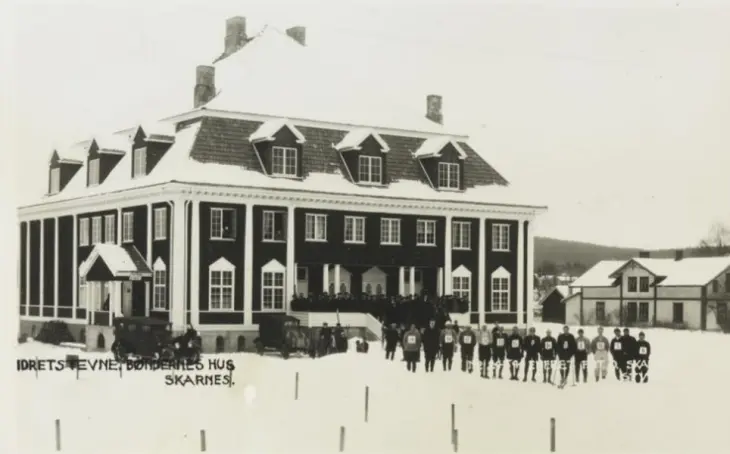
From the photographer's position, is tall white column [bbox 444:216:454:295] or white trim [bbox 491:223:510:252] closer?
tall white column [bbox 444:216:454:295]

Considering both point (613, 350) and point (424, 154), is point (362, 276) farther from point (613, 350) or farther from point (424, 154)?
point (613, 350)

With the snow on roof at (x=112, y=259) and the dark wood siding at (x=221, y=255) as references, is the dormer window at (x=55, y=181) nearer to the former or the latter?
the snow on roof at (x=112, y=259)

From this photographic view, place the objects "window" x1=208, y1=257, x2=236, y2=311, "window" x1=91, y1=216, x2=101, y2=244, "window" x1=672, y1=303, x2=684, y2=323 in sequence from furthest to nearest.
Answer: "window" x1=91, y1=216, x2=101, y2=244 → "window" x1=208, y1=257, x2=236, y2=311 → "window" x1=672, y1=303, x2=684, y2=323

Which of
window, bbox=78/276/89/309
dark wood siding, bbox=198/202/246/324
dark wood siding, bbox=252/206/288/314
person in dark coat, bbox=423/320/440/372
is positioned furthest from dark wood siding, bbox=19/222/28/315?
person in dark coat, bbox=423/320/440/372

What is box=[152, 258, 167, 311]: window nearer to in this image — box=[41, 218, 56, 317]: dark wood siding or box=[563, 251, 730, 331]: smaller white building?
box=[41, 218, 56, 317]: dark wood siding

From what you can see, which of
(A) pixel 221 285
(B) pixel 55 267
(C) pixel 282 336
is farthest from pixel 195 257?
(B) pixel 55 267

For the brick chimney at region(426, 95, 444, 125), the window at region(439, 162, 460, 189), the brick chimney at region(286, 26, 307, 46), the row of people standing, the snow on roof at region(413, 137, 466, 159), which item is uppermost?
the brick chimney at region(286, 26, 307, 46)

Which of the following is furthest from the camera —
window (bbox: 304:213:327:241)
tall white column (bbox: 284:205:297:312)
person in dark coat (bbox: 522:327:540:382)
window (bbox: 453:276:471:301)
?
window (bbox: 453:276:471:301)

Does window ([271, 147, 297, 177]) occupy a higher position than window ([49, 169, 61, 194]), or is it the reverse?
window ([271, 147, 297, 177])

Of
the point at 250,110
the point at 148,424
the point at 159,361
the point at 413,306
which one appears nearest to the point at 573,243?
the point at 413,306
